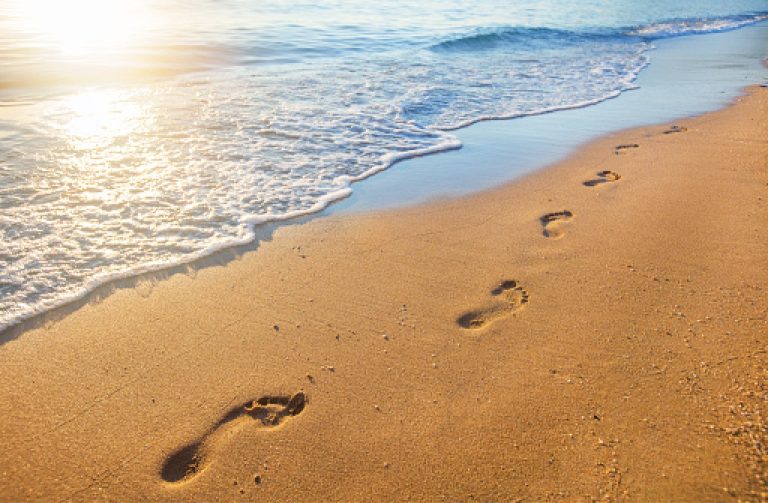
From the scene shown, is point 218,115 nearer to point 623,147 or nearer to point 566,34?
point 623,147

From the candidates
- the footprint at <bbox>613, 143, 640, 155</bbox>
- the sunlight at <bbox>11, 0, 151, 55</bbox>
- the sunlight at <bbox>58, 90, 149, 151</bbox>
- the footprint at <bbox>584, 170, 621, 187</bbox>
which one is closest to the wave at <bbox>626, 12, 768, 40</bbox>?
the footprint at <bbox>613, 143, 640, 155</bbox>

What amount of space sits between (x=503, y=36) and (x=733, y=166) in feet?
39.9

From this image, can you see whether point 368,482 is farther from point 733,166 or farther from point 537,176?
point 733,166

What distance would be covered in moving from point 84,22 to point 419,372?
68.8ft

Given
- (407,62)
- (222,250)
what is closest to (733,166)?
(222,250)

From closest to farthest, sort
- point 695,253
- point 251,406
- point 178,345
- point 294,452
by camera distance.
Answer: point 294,452 < point 251,406 < point 178,345 < point 695,253

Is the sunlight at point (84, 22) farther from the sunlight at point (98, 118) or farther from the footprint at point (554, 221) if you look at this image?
the footprint at point (554, 221)

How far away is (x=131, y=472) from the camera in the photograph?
1886mm

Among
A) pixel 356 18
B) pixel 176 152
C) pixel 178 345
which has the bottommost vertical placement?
pixel 178 345

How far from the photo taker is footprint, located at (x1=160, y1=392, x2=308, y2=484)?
1.90 metres

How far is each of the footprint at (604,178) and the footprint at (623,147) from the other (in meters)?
0.70

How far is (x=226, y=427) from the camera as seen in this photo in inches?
81.2

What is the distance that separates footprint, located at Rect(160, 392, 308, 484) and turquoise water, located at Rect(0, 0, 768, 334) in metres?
1.42

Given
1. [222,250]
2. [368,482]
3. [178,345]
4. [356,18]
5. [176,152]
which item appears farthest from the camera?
[356,18]
